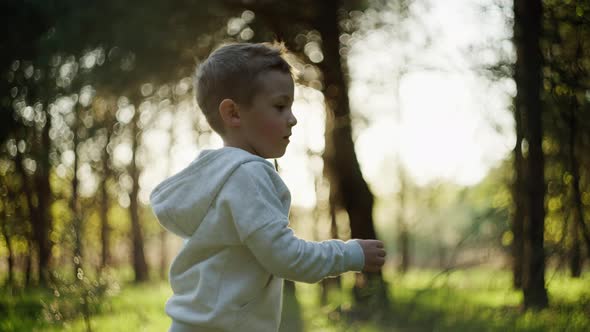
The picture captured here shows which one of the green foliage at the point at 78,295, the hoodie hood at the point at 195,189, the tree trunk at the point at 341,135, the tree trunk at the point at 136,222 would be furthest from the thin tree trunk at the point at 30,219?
the hoodie hood at the point at 195,189

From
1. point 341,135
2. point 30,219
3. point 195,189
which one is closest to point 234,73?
point 195,189

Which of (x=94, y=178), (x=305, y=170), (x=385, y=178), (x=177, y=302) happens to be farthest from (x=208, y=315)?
(x=385, y=178)

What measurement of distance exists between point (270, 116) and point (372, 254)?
0.53 metres

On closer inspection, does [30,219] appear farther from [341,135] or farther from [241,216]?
[241,216]

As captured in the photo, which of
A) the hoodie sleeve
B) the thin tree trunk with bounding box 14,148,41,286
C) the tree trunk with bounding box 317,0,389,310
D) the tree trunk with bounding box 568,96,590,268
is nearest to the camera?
the hoodie sleeve

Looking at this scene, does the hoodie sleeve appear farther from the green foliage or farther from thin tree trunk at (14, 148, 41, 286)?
thin tree trunk at (14, 148, 41, 286)

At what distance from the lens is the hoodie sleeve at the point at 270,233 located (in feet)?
5.69

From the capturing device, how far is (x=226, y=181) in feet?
5.92

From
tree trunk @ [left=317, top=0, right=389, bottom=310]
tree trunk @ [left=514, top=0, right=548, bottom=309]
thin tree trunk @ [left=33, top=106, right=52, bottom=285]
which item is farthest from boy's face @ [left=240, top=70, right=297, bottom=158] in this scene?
thin tree trunk @ [left=33, top=106, right=52, bottom=285]

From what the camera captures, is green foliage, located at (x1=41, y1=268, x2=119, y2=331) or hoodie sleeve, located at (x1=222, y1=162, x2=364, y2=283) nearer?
hoodie sleeve, located at (x1=222, y1=162, x2=364, y2=283)

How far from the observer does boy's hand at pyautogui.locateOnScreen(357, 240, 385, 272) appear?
1.86m

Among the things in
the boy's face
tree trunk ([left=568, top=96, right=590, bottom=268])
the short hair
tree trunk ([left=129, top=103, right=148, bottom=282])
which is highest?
the short hair

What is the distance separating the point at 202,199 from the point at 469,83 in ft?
10.7

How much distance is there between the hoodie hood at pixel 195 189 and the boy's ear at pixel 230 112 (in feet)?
0.33
